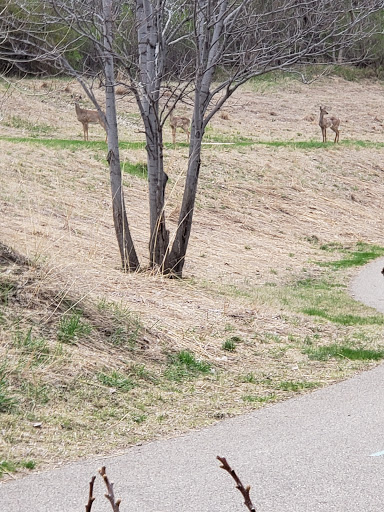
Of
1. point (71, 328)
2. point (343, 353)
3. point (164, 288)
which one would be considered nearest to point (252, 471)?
point (71, 328)

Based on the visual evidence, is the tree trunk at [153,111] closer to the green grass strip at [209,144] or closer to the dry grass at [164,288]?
the dry grass at [164,288]

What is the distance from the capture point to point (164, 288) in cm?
1166

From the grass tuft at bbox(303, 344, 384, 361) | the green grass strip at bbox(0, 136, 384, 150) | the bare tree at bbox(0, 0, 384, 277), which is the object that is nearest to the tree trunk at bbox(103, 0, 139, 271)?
the bare tree at bbox(0, 0, 384, 277)

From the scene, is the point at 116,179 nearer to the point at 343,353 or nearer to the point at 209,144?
the point at 343,353

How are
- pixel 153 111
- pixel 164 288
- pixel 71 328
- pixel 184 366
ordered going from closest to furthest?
pixel 71 328 → pixel 184 366 → pixel 164 288 → pixel 153 111

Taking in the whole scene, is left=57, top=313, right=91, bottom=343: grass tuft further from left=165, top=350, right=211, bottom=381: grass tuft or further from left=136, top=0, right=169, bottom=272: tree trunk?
left=136, top=0, right=169, bottom=272: tree trunk

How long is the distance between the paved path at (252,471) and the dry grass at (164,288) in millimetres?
326

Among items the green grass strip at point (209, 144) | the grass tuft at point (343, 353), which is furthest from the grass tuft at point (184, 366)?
the green grass strip at point (209, 144)

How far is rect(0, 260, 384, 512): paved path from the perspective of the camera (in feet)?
16.8

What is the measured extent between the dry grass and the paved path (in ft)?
1.07

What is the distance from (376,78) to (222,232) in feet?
117

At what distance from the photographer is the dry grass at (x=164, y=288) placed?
6793 mm

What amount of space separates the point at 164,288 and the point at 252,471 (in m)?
6.13

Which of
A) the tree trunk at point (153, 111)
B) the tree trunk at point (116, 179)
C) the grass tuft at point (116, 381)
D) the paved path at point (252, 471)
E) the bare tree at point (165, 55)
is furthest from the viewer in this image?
the tree trunk at point (116, 179)
